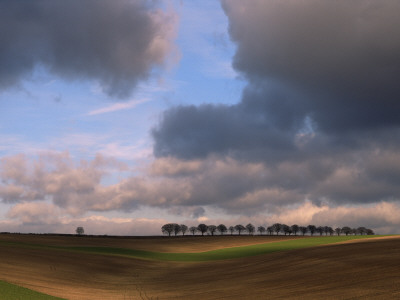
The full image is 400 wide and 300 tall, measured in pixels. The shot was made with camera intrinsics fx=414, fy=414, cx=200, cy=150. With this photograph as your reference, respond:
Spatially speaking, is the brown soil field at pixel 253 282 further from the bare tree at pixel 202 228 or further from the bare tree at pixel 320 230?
the bare tree at pixel 320 230

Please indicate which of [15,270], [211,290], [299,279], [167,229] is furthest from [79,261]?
[167,229]

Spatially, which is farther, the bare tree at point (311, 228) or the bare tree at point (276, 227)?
the bare tree at point (276, 227)

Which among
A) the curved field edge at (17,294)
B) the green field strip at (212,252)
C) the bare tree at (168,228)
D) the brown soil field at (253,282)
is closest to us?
the brown soil field at (253,282)

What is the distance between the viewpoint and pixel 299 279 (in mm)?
A: 23812

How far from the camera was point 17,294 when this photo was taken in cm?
1961

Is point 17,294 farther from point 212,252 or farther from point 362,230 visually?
point 362,230

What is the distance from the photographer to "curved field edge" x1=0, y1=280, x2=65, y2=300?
61.6ft

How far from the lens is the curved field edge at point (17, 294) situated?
18.8 m

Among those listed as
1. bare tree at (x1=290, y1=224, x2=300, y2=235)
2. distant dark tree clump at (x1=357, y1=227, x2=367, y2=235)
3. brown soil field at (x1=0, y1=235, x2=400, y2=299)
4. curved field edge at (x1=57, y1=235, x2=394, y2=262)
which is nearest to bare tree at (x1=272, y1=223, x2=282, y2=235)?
bare tree at (x1=290, y1=224, x2=300, y2=235)

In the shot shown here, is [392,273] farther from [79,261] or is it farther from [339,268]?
[79,261]

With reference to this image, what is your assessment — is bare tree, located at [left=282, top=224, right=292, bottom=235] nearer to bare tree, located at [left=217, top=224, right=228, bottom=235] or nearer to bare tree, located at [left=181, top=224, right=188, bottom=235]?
bare tree, located at [left=217, top=224, right=228, bottom=235]

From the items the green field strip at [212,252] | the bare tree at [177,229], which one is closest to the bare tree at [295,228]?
the bare tree at [177,229]

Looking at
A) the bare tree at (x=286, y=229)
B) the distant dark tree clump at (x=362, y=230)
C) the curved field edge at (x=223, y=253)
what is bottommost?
the curved field edge at (x=223, y=253)

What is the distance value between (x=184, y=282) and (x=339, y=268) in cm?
1113
